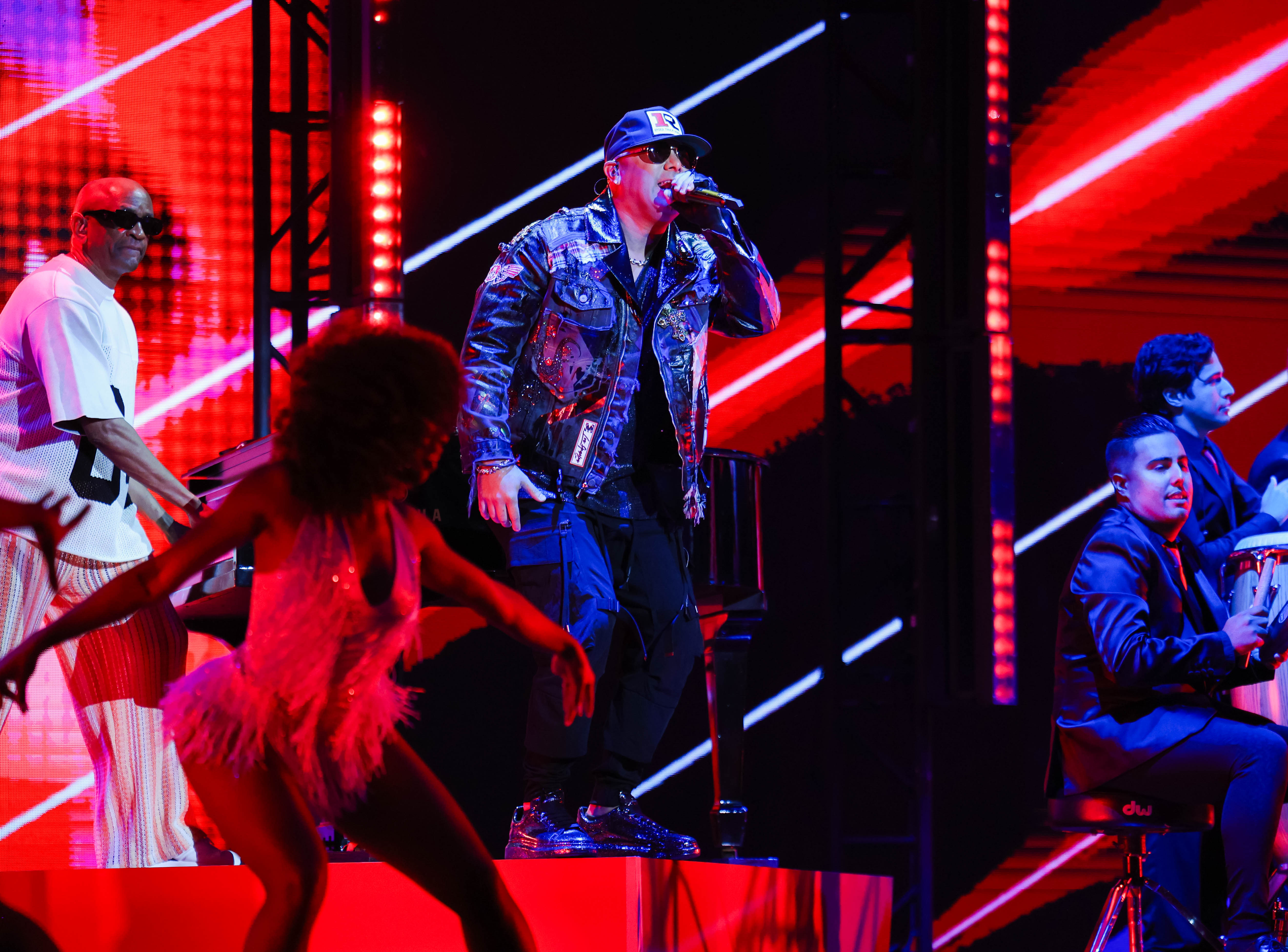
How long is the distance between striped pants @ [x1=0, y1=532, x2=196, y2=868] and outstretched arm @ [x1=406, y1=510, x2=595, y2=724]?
46.0 inches

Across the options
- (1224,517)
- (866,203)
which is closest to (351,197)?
(866,203)

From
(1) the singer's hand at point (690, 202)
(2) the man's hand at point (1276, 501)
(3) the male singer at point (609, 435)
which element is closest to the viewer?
(3) the male singer at point (609, 435)

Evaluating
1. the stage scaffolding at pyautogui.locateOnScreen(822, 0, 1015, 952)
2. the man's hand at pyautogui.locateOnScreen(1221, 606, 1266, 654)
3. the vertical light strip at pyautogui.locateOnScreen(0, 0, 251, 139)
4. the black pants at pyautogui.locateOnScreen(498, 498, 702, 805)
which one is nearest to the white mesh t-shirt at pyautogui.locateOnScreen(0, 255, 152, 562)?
the black pants at pyautogui.locateOnScreen(498, 498, 702, 805)

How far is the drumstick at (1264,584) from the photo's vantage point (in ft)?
12.8

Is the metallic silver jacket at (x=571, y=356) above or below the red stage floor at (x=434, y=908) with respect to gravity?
above

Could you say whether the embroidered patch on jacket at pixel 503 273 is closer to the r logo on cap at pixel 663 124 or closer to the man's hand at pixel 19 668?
the r logo on cap at pixel 663 124

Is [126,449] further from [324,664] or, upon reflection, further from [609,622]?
[324,664]

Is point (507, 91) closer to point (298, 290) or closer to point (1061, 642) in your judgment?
point (298, 290)

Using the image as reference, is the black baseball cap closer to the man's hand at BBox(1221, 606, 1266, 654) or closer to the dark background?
the man's hand at BBox(1221, 606, 1266, 654)

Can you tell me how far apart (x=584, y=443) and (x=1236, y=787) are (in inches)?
→ 72.0

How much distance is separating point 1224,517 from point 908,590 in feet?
4.05

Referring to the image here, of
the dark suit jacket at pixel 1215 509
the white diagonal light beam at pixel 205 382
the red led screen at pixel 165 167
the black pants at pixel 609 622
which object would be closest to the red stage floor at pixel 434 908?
the black pants at pixel 609 622

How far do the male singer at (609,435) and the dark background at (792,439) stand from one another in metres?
1.97

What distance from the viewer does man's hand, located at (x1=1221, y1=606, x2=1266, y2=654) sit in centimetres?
377
